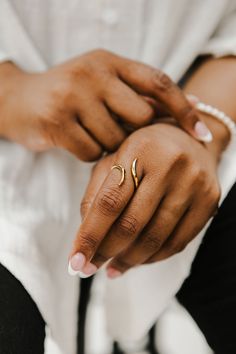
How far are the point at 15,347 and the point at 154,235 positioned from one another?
0.66ft

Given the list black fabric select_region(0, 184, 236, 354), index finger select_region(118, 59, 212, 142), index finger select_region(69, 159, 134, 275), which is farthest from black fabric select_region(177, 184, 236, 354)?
index finger select_region(69, 159, 134, 275)

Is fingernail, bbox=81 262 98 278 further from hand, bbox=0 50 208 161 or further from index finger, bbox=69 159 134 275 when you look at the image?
hand, bbox=0 50 208 161

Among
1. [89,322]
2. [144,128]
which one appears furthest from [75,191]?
[89,322]

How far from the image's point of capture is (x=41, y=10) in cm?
69

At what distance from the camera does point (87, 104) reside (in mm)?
627

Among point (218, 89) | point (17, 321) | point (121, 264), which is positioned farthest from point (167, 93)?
point (17, 321)

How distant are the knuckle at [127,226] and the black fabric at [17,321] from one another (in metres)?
0.14

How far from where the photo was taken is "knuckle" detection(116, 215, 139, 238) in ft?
1.81

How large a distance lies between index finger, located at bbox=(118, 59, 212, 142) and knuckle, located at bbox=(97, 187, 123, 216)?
174 mm

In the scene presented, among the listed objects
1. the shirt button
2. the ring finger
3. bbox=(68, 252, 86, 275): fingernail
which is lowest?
bbox=(68, 252, 86, 275): fingernail

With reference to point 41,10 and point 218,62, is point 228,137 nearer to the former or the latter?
point 218,62

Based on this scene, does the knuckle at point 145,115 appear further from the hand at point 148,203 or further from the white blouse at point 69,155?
the white blouse at point 69,155

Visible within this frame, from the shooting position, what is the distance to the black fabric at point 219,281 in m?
0.69

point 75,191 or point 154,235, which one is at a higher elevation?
point 154,235
